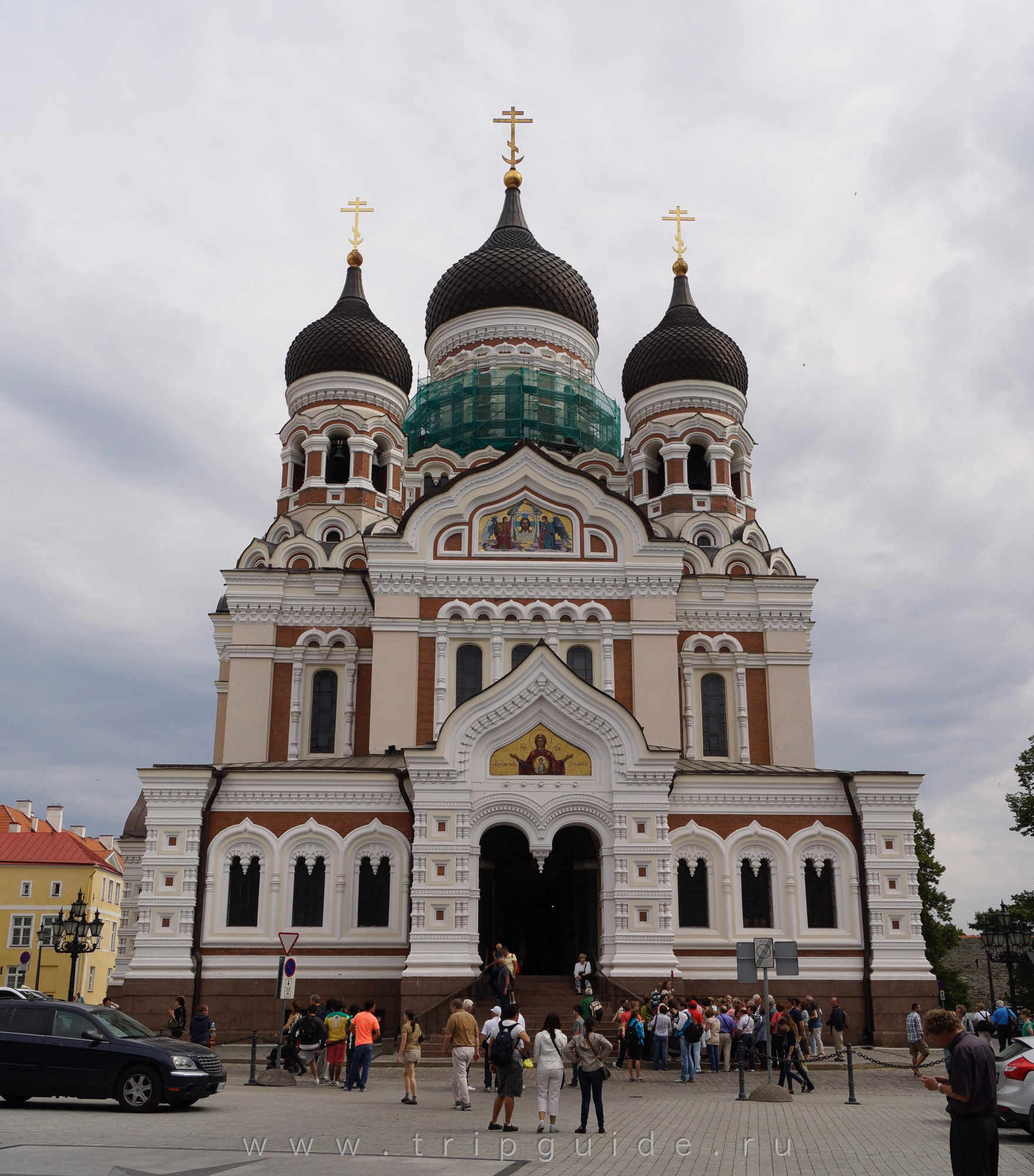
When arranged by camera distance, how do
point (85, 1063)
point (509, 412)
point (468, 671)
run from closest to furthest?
point (85, 1063) → point (468, 671) → point (509, 412)

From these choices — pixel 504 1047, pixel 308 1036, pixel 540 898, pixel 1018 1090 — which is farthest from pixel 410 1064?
pixel 540 898

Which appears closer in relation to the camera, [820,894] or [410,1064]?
[410,1064]

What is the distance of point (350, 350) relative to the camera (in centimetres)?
3534

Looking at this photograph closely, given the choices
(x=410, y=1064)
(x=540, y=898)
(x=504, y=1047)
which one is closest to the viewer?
(x=504, y=1047)

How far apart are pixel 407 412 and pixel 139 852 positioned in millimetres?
16846

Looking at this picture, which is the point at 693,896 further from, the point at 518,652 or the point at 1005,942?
the point at 1005,942

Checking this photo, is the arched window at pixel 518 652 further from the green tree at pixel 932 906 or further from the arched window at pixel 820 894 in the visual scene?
the green tree at pixel 932 906

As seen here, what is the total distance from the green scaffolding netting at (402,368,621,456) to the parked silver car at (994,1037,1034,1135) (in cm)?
2369

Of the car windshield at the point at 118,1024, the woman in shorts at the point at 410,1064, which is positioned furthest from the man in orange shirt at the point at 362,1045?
the car windshield at the point at 118,1024

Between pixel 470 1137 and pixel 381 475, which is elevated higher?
pixel 381 475

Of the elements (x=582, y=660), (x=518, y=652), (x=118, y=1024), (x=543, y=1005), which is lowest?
(x=543, y=1005)

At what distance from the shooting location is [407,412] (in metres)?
37.0

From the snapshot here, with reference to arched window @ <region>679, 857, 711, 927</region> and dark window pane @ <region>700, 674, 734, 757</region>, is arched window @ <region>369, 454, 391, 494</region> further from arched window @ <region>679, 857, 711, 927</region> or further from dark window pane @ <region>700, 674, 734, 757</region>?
arched window @ <region>679, 857, 711, 927</region>

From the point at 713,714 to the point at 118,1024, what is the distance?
737 inches
